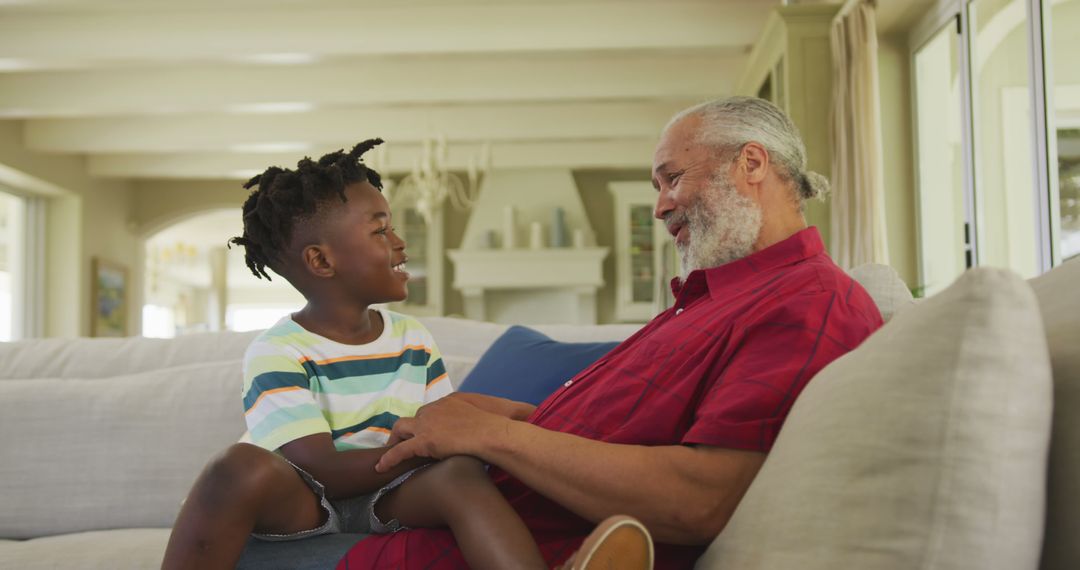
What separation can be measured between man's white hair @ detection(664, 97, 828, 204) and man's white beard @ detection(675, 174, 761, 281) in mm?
66

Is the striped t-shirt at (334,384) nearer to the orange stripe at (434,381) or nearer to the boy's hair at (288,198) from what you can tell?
the orange stripe at (434,381)

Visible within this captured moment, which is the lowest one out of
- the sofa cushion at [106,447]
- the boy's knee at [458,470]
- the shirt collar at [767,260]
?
the sofa cushion at [106,447]

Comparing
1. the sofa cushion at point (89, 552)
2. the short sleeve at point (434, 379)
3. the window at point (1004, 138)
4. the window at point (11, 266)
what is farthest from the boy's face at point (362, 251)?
the window at point (11, 266)

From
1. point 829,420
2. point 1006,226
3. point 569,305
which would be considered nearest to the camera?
point 829,420

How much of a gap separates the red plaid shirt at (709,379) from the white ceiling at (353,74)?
5.26m

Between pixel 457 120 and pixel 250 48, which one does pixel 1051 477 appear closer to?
pixel 250 48

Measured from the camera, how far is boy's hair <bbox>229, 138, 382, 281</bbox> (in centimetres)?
162

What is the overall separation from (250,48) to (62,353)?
4260mm

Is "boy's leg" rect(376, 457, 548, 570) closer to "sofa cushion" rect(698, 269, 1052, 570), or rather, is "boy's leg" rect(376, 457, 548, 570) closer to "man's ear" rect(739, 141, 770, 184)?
"sofa cushion" rect(698, 269, 1052, 570)

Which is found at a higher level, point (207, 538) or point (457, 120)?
point (457, 120)

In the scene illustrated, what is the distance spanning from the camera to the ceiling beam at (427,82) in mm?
7477

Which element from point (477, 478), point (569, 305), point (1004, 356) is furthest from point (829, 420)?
point (569, 305)

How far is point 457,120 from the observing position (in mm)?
8875

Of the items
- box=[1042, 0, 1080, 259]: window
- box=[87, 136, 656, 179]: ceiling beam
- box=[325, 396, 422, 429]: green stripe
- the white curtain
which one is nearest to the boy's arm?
box=[325, 396, 422, 429]: green stripe
